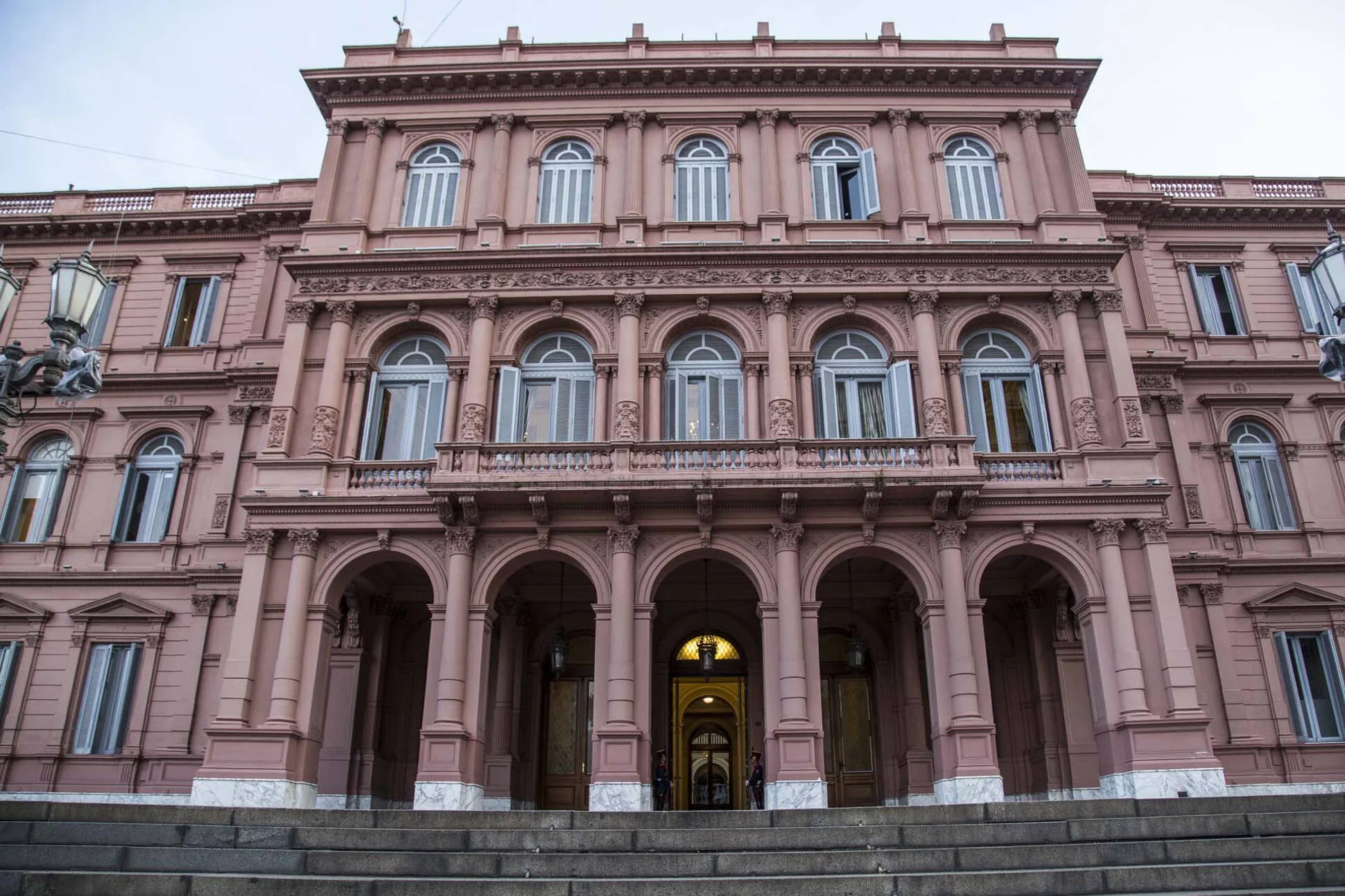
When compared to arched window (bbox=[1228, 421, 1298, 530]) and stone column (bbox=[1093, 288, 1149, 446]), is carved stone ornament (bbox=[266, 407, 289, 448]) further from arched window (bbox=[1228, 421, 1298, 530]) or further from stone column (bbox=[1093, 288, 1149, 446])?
Answer: arched window (bbox=[1228, 421, 1298, 530])

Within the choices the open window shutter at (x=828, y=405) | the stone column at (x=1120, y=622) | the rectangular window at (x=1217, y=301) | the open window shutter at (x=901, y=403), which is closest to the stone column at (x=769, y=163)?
the open window shutter at (x=828, y=405)

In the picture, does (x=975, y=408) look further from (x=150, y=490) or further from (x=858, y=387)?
(x=150, y=490)

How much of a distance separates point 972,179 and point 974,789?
47.5 feet

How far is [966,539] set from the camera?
65.1ft

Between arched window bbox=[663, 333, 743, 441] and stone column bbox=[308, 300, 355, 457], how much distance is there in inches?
287

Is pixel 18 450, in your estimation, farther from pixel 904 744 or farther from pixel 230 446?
pixel 904 744

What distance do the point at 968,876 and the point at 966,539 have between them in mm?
10256

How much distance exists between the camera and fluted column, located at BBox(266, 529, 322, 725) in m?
18.9

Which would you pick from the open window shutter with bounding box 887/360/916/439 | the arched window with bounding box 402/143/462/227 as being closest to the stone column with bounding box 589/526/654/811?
the open window shutter with bounding box 887/360/916/439

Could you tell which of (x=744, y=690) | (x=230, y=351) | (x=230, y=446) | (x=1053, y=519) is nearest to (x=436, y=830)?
(x=744, y=690)

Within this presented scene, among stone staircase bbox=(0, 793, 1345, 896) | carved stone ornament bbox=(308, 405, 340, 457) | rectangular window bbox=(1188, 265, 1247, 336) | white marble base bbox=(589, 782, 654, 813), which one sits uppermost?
rectangular window bbox=(1188, 265, 1247, 336)

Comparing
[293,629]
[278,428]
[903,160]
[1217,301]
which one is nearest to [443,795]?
[293,629]

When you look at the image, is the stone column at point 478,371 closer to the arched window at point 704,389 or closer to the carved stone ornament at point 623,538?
the carved stone ornament at point 623,538

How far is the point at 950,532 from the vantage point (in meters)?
19.6
